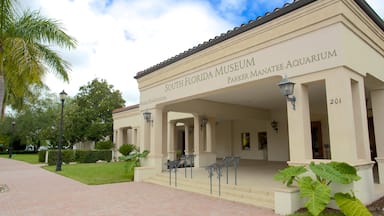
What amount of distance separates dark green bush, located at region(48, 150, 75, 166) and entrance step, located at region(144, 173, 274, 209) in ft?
44.0

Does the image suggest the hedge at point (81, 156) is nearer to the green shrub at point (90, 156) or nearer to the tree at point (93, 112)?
the green shrub at point (90, 156)

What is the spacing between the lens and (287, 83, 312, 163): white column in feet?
21.3

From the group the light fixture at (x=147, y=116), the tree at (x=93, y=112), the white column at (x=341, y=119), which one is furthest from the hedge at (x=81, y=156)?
the white column at (x=341, y=119)

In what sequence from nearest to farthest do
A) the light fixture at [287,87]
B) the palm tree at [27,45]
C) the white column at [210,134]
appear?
the light fixture at [287,87], the palm tree at [27,45], the white column at [210,134]

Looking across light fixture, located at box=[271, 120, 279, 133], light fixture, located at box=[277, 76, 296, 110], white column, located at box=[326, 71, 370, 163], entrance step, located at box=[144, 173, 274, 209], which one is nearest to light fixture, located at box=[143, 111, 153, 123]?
entrance step, located at box=[144, 173, 274, 209]

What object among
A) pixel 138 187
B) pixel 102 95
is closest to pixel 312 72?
pixel 138 187

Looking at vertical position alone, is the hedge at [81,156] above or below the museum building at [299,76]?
below

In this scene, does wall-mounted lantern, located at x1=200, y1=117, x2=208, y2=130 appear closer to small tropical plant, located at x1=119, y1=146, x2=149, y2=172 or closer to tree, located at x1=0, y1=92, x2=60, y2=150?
small tropical plant, located at x1=119, y1=146, x2=149, y2=172

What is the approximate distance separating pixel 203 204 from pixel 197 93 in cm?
402

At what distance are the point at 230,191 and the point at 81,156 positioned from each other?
17886 mm

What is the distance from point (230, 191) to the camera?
8.01 m

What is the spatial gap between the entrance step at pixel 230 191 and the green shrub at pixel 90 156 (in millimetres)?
13809

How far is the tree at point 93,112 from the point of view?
2853cm

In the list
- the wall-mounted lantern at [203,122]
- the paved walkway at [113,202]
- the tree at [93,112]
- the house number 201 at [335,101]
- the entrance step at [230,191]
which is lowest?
the paved walkway at [113,202]
